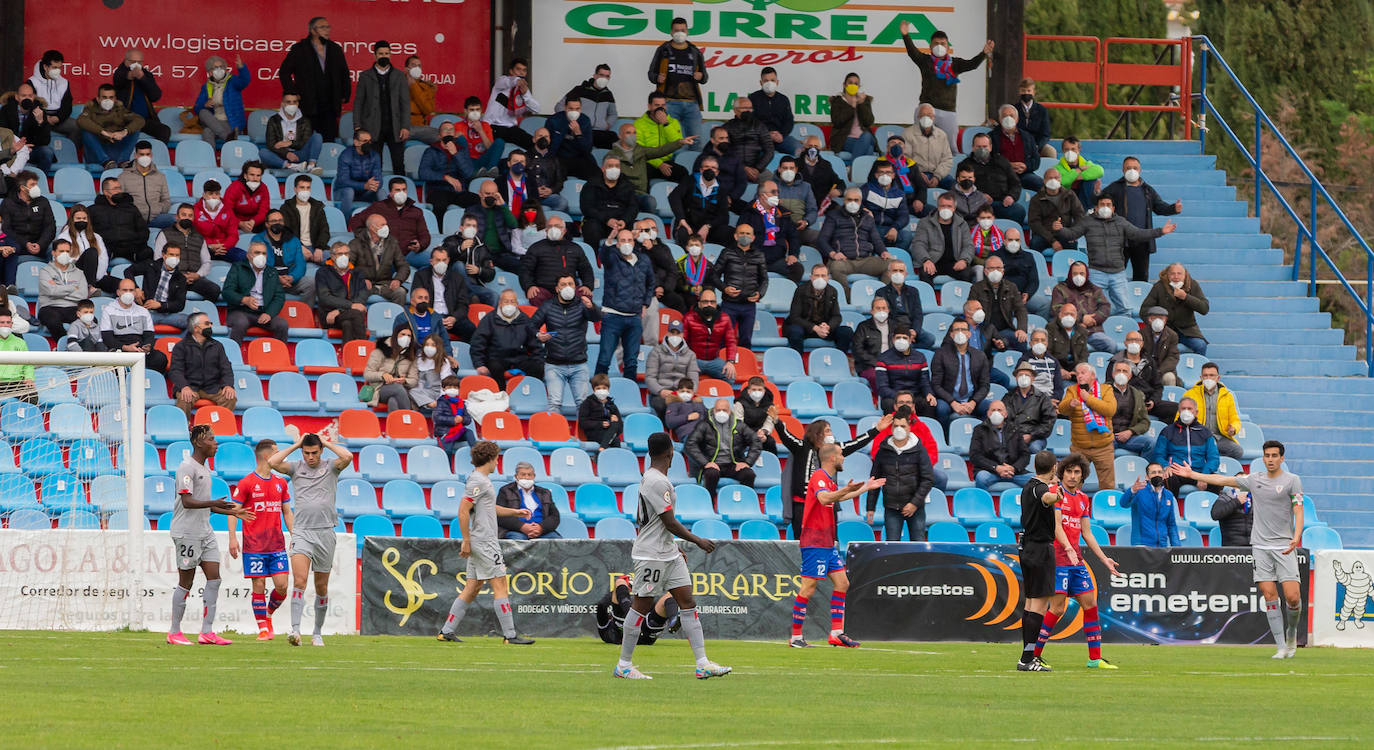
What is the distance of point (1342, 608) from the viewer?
2059 centimetres

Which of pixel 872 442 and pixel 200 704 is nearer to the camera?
pixel 200 704

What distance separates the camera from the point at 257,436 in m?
21.6

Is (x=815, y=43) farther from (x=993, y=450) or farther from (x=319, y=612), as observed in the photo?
(x=319, y=612)

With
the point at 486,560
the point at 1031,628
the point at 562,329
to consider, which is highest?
the point at 562,329

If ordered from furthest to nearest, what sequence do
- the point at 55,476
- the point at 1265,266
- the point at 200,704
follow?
1. the point at 1265,266
2. the point at 55,476
3. the point at 200,704

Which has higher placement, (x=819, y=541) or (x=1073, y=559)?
(x=1073, y=559)

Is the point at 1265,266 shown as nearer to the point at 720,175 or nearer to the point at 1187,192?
the point at 1187,192

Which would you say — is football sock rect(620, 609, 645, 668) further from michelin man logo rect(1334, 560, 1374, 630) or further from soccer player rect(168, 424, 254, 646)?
michelin man logo rect(1334, 560, 1374, 630)

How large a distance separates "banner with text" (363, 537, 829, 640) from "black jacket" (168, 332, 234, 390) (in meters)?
3.78

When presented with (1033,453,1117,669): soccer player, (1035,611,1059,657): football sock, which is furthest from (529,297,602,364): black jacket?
(1035,611,1059,657): football sock

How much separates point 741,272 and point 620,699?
43.5ft

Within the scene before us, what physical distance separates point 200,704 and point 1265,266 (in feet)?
72.2

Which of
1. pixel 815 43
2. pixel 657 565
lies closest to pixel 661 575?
pixel 657 565

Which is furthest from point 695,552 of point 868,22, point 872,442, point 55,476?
point 868,22
